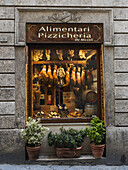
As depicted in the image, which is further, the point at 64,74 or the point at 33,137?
the point at 64,74

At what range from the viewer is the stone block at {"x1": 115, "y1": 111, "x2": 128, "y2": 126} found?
5.68m

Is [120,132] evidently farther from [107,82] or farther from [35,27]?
[35,27]

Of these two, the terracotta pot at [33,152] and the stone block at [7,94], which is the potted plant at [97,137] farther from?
the stone block at [7,94]

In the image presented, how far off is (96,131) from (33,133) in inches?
80.4

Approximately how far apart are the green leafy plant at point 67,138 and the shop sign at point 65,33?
3106mm

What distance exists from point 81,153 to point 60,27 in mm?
4409

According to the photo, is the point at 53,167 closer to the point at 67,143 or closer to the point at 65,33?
the point at 67,143

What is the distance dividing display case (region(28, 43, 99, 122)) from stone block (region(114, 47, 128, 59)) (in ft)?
2.33

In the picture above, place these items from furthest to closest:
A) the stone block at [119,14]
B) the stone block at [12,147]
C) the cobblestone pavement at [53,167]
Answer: the stone block at [119,14], the stone block at [12,147], the cobblestone pavement at [53,167]

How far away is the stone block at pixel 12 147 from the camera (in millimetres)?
5508

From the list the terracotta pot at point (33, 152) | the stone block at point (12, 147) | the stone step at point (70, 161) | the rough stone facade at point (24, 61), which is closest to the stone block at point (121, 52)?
the rough stone facade at point (24, 61)

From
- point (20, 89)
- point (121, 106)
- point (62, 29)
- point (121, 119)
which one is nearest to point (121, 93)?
point (121, 106)

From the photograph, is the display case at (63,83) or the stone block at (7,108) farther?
the display case at (63,83)

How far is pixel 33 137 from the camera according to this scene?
5.17m
